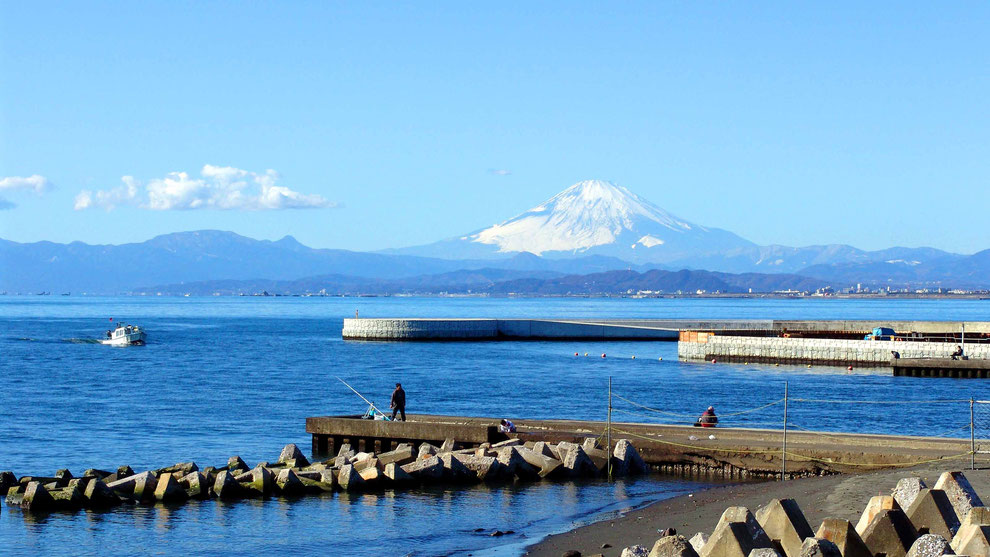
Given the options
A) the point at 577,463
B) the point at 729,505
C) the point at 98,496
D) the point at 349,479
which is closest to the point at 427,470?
the point at 349,479

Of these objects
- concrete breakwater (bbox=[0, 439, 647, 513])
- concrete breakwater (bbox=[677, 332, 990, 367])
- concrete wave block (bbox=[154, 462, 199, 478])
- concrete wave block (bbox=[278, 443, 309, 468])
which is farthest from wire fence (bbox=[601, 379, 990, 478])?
concrete breakwater (bbox=[677, 332, 990, 367])

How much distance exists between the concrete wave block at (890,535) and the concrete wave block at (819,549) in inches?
40.4

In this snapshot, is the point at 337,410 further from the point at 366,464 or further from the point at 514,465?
the point at 514,465

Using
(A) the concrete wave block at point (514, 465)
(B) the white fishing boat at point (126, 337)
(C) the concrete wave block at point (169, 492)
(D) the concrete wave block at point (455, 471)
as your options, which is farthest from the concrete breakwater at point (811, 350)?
(C) the concrete wave block at point (169, 492)

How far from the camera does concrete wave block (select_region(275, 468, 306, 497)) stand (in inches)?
840

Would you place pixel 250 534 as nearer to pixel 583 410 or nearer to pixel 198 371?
pixel 583 410

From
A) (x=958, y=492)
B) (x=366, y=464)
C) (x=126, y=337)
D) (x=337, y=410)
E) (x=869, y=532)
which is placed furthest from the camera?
(x=126, y=337)

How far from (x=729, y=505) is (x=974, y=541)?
7835mm

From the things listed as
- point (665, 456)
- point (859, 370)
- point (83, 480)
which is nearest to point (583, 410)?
point (665, 456)

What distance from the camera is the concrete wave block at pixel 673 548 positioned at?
470 inches

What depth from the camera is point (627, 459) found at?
2353 cm

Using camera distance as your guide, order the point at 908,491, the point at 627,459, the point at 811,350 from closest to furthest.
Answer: the point at 908,491 → the point at 627,459 → the point at 811,350

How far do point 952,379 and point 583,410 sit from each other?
21.9 m

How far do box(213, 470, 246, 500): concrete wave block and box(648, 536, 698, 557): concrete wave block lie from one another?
35.7 feet
